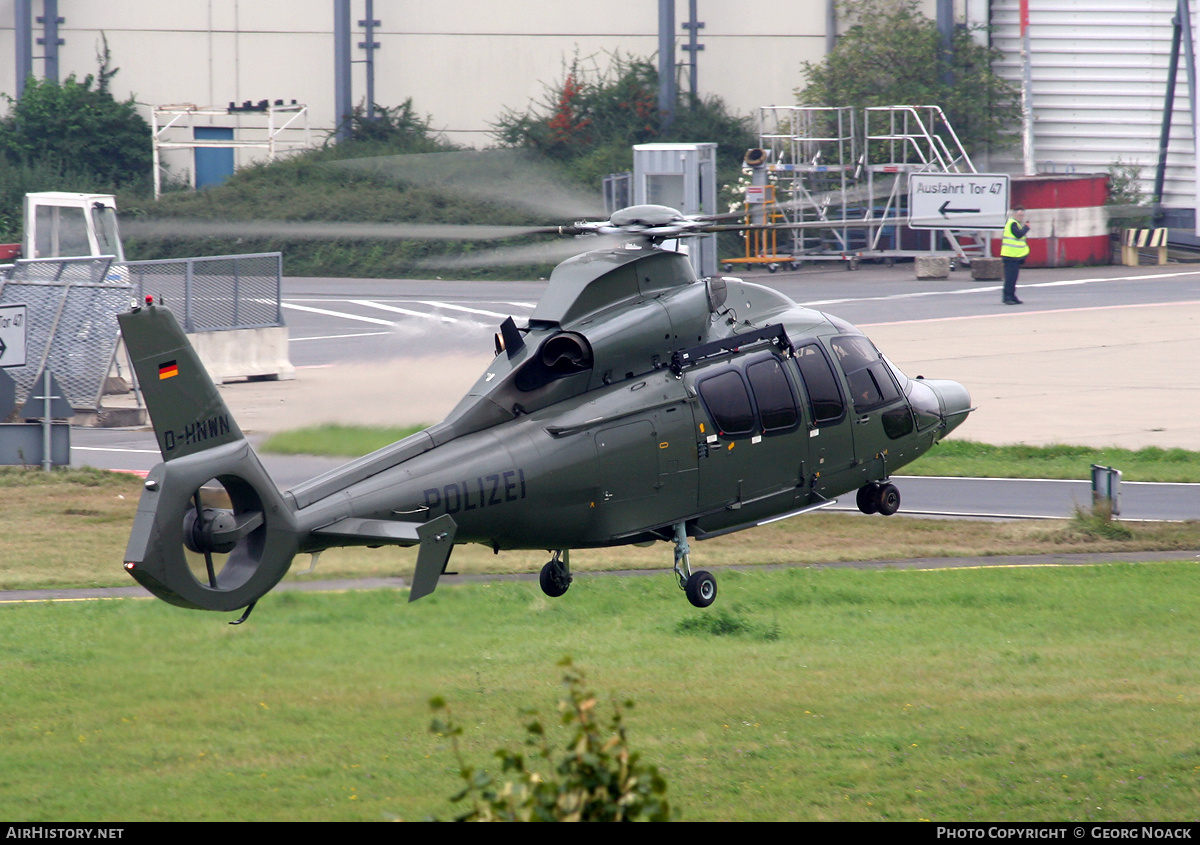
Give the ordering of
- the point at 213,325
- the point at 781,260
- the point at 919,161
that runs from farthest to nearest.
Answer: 1. the point at 919,161
2. the point at 781,260
3. the point at 213,325

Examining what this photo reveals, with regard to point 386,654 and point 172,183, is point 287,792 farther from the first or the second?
point 172,183

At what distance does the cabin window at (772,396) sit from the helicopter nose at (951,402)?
3.31 metres

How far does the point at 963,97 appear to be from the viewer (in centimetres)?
5247

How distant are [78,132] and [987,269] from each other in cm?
3510

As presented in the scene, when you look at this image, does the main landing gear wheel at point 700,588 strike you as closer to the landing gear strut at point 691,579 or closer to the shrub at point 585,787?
the landing gear strut at point 691,579

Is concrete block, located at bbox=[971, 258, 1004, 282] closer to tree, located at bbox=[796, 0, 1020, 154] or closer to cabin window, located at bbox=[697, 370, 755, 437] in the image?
tree, located at bbox=[796, 0, 1020, 154]

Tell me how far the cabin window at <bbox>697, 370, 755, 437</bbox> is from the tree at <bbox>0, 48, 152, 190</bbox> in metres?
46.9

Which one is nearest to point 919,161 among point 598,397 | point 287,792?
point 598,397

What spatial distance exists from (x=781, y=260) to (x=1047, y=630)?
33.0 m

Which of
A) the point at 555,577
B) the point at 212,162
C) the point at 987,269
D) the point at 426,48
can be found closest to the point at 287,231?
the point at 555,577

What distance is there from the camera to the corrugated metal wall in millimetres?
51156

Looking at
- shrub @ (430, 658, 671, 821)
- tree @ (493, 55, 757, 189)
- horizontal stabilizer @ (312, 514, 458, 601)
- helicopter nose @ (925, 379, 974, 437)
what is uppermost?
tree @ (493, 55, 757, 189)

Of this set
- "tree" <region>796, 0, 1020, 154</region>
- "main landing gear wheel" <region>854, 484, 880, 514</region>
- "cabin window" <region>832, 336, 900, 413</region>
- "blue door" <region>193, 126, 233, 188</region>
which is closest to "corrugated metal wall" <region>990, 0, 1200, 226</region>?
"tree" <region>796, 0, 1020, 154</region>

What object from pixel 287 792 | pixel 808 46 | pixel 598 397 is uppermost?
pixel 808 46
